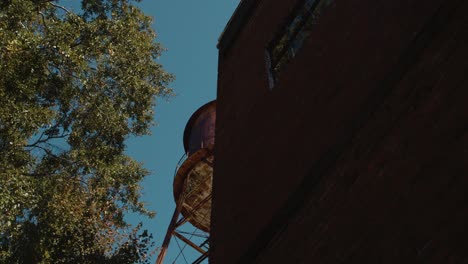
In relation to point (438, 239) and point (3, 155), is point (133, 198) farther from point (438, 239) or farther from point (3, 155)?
point (438, 239)

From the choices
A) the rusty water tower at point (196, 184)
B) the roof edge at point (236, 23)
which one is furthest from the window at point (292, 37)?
the rusty water tower at point (196, 184)

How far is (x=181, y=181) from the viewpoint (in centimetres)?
1545

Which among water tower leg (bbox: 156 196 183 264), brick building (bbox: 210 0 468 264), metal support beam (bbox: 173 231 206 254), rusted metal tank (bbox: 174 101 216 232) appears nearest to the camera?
brick building (bbox: 210 0 468 264)

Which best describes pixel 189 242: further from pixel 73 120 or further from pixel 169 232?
pixel 73 120

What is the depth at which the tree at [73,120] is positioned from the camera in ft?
34.3

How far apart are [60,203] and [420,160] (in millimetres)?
9869

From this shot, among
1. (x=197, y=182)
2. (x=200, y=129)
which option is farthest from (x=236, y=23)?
(x=200, y=129)

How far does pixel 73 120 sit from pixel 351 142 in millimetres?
9437

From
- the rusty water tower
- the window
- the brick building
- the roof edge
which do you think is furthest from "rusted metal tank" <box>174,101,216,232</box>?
the window

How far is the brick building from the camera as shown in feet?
10.9

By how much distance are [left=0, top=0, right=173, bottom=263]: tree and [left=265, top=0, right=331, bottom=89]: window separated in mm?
4966

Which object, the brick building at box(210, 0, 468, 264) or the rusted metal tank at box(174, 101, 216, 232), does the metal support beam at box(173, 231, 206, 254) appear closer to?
the rusted metal tank at box(174, 101, 216, 232)

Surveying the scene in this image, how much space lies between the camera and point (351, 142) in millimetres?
4348

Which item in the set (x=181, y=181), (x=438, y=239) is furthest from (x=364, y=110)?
(x=181, y=181)
